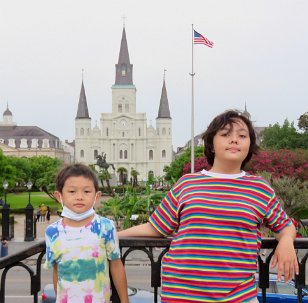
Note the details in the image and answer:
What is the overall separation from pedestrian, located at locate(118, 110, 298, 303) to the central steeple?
11554 cm

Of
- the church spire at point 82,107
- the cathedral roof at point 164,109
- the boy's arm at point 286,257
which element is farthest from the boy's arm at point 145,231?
the cathedral roof at point 164,109

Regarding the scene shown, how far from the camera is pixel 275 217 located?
334cm

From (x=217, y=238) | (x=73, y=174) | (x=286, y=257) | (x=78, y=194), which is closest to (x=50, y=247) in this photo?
(x=78, y=194)

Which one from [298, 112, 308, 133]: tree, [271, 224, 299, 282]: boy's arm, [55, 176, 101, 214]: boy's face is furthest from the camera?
[298, 112, 308, 133]: tree

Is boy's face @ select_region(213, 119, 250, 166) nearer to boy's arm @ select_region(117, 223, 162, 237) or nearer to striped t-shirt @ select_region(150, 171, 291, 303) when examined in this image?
striped t-shirt @ select_region(150, 171, 291, 303)

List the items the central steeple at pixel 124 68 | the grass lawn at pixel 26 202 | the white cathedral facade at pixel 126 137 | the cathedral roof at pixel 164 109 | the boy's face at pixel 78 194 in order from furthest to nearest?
the white cathedral facade at pixel 126 137 < the central steeple at pixel 124 68 < the cathedral roof at pixel 164 109 < the grass lawn at pixel 26 202 < the boy's face at pixel 78 194

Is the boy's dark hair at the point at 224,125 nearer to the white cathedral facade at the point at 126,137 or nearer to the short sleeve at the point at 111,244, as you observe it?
the short sleeve at the point at 111,244

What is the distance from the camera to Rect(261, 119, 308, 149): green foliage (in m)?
58.3

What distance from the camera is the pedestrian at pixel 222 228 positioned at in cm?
314

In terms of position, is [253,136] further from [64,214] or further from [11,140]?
[11,140]

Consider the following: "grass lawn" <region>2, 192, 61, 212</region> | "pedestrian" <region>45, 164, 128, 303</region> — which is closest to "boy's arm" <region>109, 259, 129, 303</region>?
"pedestrian" <region>45, 164, 128, 303</region>

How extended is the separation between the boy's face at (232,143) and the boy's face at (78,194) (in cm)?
88

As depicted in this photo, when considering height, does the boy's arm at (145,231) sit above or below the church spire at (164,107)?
below

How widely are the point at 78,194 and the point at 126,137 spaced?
382ft
